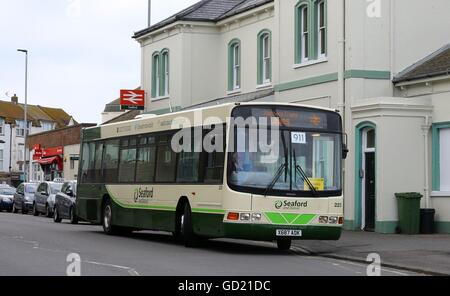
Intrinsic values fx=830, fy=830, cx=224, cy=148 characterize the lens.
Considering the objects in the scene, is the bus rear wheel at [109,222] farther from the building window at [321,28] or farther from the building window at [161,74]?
the building window at [161,74]

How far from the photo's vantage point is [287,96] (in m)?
28.3

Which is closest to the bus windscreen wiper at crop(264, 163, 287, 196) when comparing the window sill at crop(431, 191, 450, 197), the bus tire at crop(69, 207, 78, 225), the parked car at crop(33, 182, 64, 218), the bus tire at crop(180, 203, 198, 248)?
the bus tire at crop(180, 203, 198, 248)

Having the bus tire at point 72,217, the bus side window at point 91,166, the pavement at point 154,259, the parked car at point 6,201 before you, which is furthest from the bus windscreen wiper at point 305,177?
the parked car at point 6,201

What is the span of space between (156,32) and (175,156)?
19563 mm

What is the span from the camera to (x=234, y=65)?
115ft

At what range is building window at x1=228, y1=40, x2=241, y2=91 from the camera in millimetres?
34656

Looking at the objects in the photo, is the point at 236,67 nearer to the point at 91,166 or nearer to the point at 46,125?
the point at 91,166

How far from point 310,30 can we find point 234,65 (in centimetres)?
827

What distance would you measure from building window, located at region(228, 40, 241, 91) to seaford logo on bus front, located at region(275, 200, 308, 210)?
17.6 metres

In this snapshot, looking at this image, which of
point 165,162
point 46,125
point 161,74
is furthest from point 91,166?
point 46,125

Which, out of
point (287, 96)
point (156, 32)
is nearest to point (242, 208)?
point (287, 96)

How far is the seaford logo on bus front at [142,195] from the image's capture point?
20469 millimetres

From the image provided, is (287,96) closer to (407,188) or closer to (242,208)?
(407,188)

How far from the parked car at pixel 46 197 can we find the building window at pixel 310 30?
521 inches
